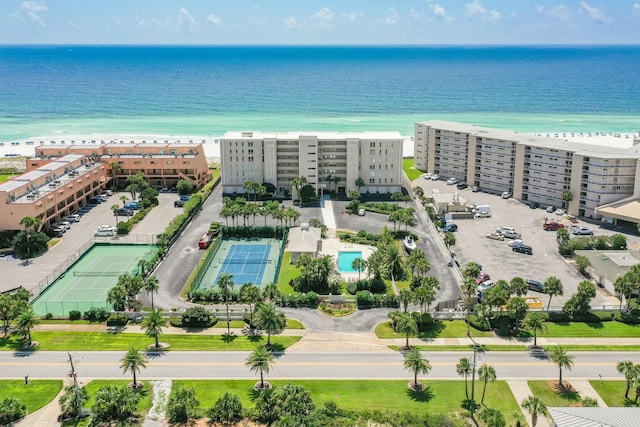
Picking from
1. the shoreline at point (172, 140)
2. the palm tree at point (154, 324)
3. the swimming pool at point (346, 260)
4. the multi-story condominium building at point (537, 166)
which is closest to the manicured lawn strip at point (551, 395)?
the swimming pool at point (346, 260)

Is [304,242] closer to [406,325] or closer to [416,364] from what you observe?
[406,325]

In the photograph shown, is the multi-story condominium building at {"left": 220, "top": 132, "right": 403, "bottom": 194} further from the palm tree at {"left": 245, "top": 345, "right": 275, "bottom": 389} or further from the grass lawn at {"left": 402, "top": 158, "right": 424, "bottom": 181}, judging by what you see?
the palm tree at {"left": 245, "top": 345, "right": 275, "bottom": 389}

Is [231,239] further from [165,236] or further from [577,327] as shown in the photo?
[577,327]

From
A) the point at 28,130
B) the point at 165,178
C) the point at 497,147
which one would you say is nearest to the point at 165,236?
the point at 165,178

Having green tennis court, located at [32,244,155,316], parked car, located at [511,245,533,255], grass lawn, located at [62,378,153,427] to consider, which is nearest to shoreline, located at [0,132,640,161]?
green tennis court, located at [32,244,155,316]

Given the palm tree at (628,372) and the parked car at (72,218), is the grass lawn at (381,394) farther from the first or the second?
the parked car at (72,218)
